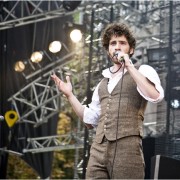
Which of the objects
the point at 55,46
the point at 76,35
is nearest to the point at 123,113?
the point at 76,35

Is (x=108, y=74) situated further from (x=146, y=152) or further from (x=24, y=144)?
(x=24, y=144)

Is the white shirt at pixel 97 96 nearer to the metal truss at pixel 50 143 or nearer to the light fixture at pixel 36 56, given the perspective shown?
the metal truss at pixel 50 143

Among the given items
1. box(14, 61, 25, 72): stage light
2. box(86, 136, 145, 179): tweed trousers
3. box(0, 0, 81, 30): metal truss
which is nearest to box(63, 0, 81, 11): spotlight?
box(0, 0, 81, 30): metal truss

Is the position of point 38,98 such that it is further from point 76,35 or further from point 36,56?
point 76,35

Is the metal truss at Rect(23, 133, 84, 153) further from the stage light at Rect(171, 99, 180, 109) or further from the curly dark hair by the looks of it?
the curly dark hair

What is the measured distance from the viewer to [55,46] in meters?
8.99

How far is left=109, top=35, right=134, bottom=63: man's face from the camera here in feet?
9.72

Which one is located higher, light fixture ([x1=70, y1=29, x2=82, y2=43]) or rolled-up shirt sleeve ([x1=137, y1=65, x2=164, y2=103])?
light fixture ([x1=70, y1=29, x2=82, y2=43])

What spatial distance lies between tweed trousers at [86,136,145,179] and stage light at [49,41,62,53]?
20.6 feet

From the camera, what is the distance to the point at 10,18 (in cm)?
884

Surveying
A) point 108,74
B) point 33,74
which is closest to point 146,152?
point 108,74

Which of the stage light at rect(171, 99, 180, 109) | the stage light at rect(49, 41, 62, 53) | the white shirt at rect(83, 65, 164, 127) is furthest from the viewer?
the stage light at rect(49, 41, 62, 53)

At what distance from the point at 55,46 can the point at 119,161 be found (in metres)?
6.36

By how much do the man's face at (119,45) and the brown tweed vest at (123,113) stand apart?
0.14m
